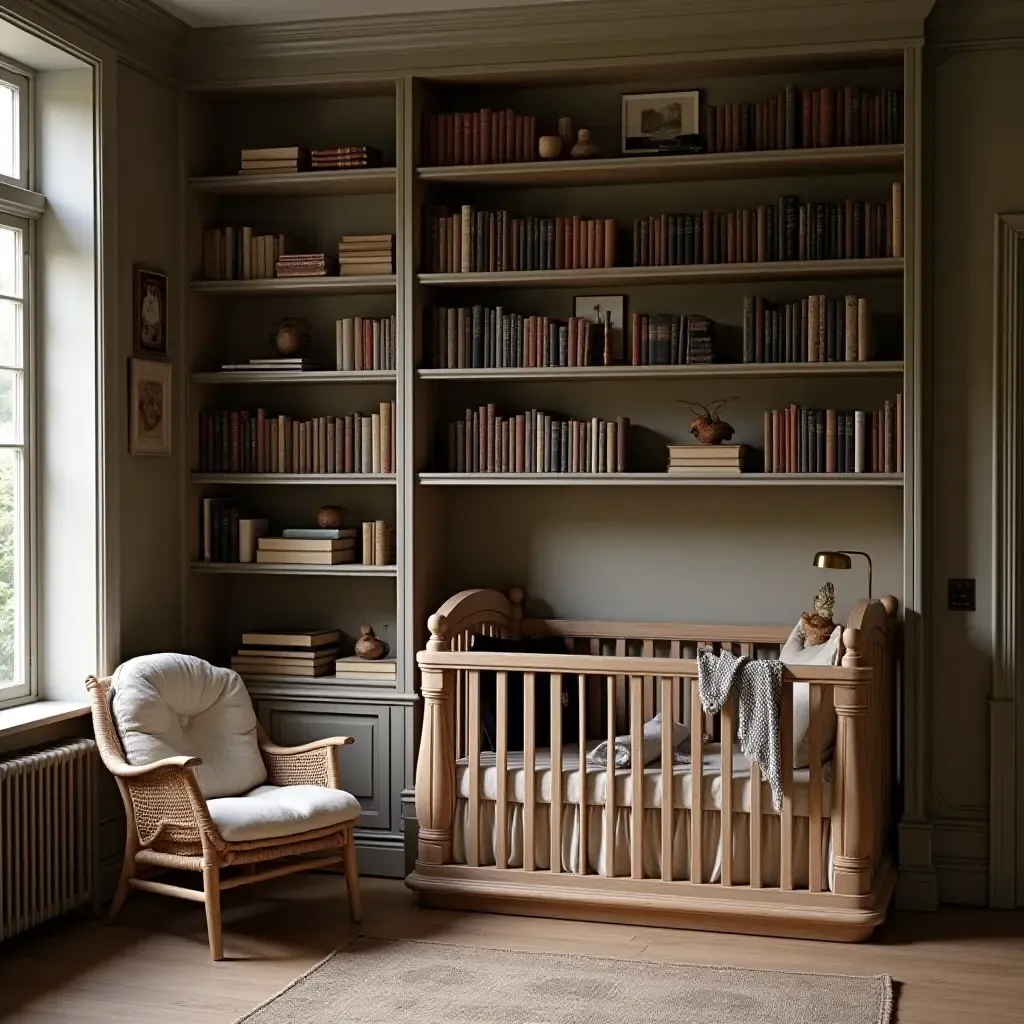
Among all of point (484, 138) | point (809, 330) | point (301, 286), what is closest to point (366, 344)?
point (301, 286)

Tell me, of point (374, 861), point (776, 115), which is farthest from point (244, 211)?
point (374, 861)

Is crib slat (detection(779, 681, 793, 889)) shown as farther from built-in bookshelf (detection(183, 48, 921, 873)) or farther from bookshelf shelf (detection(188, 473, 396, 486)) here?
bookshelf shelf (detection(188, 473, 396, 486))

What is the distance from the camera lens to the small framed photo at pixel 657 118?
462cm

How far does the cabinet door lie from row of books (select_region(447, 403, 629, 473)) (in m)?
0.91

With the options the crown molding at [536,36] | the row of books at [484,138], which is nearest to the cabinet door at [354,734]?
the row of books at [484,138]

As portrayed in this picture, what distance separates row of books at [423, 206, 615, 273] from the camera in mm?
4641

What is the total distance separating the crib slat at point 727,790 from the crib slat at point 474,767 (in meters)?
0.76

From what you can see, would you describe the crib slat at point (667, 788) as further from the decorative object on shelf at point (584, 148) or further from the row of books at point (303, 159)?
the row of books at point (303, 159)

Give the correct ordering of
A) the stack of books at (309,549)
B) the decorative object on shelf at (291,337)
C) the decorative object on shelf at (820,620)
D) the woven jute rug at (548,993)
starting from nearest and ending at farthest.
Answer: the woven jute rug at (548,993), the decorative object on shelf at (820,620), the stack of books at (309,549), the decorative object on shelf at (291,337)

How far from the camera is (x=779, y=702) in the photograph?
156 inches

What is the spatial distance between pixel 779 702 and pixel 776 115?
1.89m

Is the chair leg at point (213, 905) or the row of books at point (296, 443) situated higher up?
the row of books at point (296, 443)

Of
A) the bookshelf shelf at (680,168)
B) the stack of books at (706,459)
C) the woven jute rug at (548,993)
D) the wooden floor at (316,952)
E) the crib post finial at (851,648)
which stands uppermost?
the bookshelf shelf at (680,168)

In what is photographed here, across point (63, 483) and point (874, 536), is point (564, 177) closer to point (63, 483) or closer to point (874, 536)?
point (874, 536)
